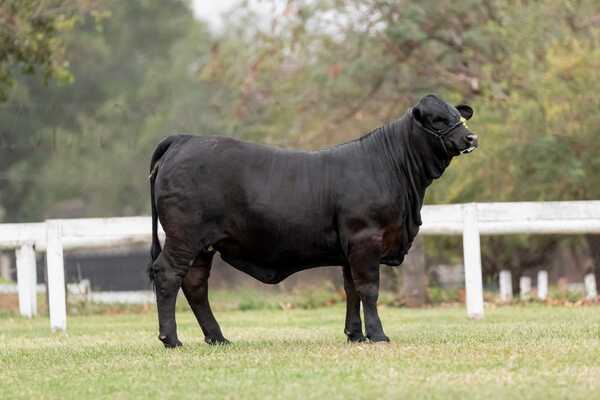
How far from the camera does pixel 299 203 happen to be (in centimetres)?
1042

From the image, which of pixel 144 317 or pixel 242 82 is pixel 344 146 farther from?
pixel 242 82

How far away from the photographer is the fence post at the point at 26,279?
16375mm

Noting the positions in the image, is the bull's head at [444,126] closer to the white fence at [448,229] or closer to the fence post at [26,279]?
the white fence at [448,229]

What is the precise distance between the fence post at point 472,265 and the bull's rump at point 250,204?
3.70 metres

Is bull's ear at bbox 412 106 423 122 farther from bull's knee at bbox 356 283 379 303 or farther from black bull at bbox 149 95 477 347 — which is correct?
bull's knee at bbox 356 283 379 303

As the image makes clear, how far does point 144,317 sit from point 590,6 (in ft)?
40.7

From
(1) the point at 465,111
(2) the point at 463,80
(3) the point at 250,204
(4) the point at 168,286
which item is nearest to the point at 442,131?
(1) the point at 465,111

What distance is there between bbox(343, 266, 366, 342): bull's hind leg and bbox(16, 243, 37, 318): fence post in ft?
21.6

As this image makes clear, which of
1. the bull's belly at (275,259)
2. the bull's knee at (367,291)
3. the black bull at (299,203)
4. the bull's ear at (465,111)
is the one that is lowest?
the bull's knee at (367,291)

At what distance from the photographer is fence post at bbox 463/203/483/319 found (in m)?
13.9

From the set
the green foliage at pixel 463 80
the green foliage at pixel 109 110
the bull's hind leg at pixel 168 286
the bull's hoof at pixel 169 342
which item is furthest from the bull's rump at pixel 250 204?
the green foliage at pixel 109 110

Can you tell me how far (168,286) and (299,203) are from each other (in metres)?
1.30

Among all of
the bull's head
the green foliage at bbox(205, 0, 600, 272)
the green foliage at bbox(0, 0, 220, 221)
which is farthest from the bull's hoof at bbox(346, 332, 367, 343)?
the green foliage at bbox(0, 0, 220, 221)

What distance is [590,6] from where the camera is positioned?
2459 centimetres
